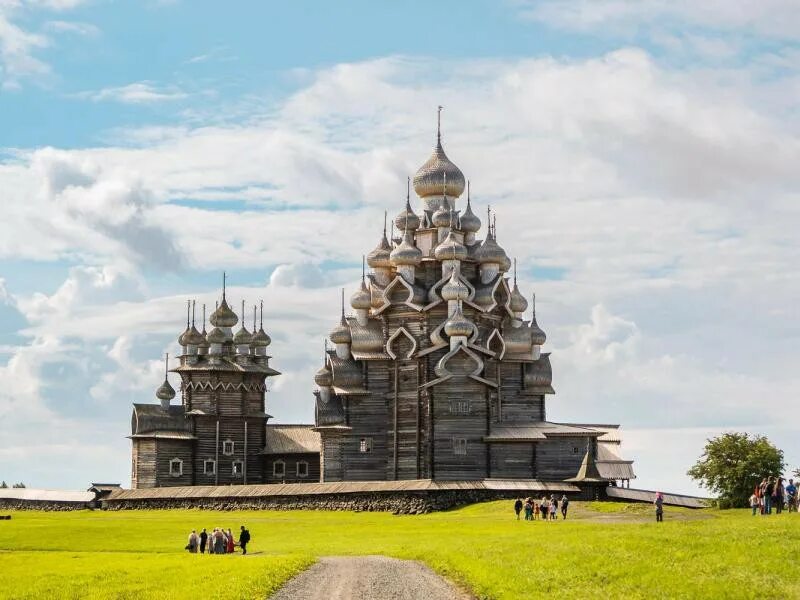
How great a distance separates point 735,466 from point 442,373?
825 inches

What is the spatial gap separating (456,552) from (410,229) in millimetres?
47525

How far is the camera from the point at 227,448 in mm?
88688

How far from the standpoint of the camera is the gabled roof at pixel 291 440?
89375 millimetres

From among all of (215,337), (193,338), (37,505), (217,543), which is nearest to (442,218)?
(215,337)

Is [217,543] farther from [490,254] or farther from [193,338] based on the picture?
[193,338]

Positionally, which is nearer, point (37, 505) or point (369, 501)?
point (369, 501)

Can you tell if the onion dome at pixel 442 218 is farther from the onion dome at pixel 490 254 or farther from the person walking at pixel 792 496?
the person walking at pixel 792 496

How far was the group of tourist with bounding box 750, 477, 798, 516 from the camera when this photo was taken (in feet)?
160

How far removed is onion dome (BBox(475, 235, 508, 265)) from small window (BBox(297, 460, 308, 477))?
18.5 metres

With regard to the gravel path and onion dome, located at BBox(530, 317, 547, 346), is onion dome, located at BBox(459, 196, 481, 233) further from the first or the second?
the gravel path

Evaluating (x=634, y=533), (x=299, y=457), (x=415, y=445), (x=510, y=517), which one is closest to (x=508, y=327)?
(x=415, y=445)

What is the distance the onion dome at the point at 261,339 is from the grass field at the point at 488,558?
34092 millimetres

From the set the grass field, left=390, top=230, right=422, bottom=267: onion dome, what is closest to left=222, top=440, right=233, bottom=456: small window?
left=390, top=230, right=422, bottom=267: onion dome

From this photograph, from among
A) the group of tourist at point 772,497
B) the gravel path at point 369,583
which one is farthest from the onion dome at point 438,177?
the gravel path at point 369,583
